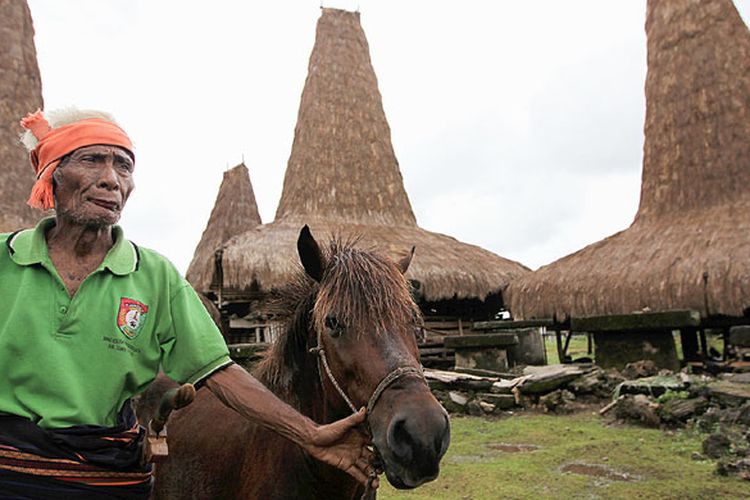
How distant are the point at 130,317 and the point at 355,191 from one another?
13.8m

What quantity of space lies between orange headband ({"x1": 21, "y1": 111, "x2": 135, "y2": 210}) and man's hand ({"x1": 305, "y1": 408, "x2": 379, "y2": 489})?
110cm

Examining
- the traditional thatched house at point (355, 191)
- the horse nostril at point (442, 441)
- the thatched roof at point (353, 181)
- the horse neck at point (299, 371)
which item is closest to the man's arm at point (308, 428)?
the horse nostril at point (442, 441)

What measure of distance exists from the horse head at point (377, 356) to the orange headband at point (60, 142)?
698 millimetres

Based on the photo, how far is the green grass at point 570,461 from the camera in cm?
447

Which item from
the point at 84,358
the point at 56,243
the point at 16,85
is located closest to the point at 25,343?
the point at 84,358

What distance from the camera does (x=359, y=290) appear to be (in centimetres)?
190

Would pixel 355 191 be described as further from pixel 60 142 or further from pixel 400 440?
pixel 400 440

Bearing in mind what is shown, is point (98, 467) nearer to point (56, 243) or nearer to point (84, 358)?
point (84, 358)

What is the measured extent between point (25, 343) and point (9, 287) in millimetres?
189

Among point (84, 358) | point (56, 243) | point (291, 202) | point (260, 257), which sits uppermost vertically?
point (291, 202)

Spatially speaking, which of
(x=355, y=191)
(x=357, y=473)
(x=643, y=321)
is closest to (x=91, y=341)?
(x=357, y=473)

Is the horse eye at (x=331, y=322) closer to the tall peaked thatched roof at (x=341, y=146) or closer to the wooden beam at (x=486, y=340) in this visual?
the wooden beam at (x=486, y=340)

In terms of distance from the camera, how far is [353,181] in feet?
50.9

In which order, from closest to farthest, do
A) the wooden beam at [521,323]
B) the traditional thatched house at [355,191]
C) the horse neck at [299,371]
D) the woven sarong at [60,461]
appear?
the woven sarong at [60,461] < the horse neck at [299,371] < the wooden beam at [521,323] < the traditional thatched house at [355,191]
